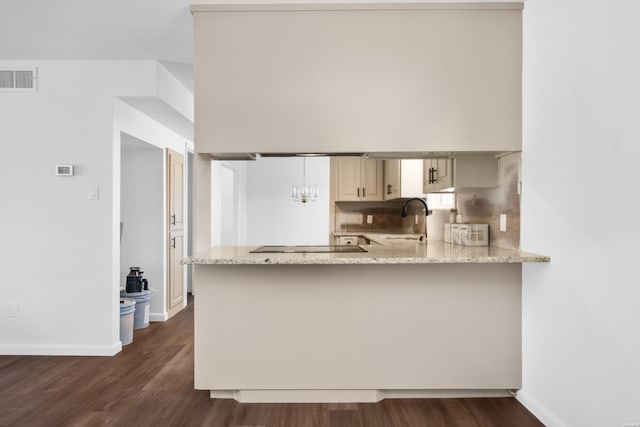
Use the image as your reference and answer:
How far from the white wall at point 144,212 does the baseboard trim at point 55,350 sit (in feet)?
3.94

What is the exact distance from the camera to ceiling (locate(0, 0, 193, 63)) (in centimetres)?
270

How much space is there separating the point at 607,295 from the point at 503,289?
2.61 feet

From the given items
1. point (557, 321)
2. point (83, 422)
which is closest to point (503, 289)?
point (557, 321)

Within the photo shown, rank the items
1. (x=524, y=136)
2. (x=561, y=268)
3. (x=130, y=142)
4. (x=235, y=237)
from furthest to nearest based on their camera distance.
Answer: (x=235, y=237)
(x=130, y=142)
(x=524, y=136)
(x=561, y=268)

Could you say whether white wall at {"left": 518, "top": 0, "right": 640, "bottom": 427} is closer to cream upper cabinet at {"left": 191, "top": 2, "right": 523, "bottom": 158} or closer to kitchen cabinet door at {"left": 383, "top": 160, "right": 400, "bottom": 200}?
cream upper cabinet at {"left": 191, "top": 2, "right": 523, "bottom": 158}

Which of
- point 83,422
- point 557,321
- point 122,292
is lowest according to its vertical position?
point 83,422

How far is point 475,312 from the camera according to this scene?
103 inches

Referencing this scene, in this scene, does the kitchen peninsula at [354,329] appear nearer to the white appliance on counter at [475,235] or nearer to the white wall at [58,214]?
A: the white appliance on counter at [475,235]

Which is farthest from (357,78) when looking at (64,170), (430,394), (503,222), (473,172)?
(64,170)

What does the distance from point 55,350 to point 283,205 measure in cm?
445

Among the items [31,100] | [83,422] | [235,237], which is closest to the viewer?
[83,422]

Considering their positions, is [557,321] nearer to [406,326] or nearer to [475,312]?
[475,312]

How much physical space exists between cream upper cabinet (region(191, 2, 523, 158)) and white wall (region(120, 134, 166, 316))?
7.47ft

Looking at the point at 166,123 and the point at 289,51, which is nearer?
the point at 289,51
